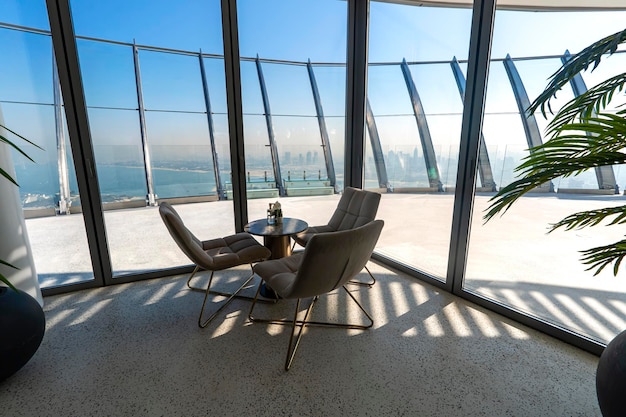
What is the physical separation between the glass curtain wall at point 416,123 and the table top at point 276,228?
1385 mm

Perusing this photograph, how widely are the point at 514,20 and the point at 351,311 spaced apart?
2552 mm

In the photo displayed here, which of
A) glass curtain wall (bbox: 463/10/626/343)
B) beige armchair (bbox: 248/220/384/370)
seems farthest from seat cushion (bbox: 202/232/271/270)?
glass curtain wall (bbox: 463/10/626/343)

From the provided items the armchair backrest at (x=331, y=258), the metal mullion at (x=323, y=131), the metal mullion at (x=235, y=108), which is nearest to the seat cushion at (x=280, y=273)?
the armchair backrest at (x=331, y=258)

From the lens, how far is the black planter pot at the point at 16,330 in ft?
5.13

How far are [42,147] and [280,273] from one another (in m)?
2.36

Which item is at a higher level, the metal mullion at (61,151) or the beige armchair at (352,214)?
the metal mullion at (61,151)

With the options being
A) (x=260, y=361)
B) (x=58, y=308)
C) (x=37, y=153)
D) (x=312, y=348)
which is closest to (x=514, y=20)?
(x=312, y=348)

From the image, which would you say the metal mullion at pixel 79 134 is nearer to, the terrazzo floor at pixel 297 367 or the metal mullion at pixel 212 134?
the terrazzo floor at pixel 297 367

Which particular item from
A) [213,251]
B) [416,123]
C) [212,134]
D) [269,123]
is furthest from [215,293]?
[416,123]

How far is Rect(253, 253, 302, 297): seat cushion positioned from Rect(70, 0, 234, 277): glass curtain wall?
134cm

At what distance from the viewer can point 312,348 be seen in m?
1.97

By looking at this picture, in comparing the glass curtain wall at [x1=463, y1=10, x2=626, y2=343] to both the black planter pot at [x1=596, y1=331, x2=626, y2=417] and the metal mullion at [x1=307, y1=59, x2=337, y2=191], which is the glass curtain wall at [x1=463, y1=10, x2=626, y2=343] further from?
the metal mullion at [x1=307, y1=59, x2=337, y2=191]

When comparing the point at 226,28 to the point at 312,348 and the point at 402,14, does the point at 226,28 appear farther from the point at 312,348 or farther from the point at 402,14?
the point at 312,348

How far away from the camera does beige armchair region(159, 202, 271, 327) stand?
2090mm
